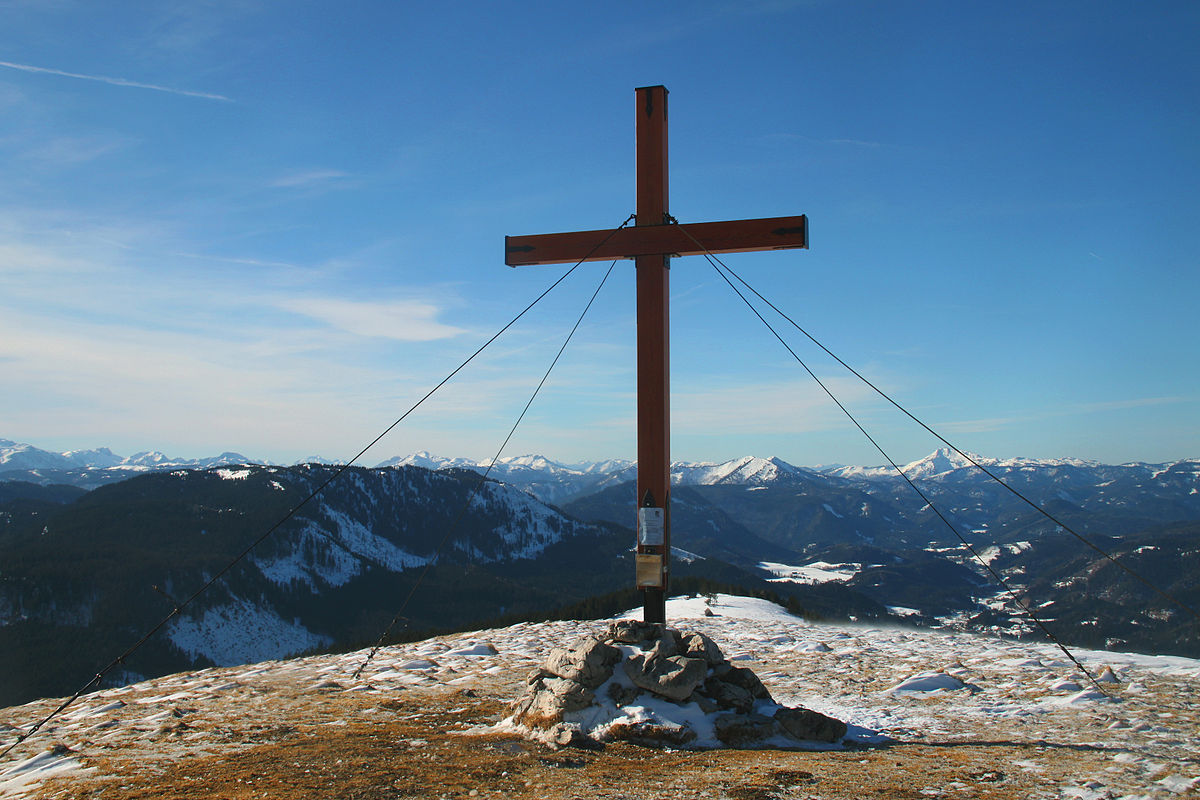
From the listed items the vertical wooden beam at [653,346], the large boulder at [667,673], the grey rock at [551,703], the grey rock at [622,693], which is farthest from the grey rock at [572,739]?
the vertical wooden beam at [653,346]

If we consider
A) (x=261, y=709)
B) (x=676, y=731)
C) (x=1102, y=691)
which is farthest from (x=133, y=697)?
(x=1102, y=691)

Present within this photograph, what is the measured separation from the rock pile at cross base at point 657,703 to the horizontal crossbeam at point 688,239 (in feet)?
19.2

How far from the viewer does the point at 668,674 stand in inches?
395

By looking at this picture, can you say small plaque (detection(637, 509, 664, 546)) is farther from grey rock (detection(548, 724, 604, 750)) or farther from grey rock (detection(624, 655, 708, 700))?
grey rock (detection(548, 724, 604, 750))

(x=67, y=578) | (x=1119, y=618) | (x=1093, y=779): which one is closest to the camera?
(x=1093, y=779)

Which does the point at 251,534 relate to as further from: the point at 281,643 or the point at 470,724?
the point at 470,724

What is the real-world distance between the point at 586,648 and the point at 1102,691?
8603 mm

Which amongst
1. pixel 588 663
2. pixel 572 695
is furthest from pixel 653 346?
pixel 572 695

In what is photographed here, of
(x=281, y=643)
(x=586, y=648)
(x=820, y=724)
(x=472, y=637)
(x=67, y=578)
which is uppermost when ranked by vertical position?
(x=586, y=648)

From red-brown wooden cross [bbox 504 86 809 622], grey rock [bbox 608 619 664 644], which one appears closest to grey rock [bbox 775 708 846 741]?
grey rock [bbox 608 619 664 644]

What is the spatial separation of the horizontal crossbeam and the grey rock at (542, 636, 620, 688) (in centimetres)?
593

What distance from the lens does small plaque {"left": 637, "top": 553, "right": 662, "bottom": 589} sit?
1130cm

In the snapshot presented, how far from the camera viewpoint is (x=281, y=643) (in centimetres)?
16762

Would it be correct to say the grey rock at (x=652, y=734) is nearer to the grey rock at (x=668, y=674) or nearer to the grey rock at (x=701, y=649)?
the grey rock at (x=668, y=674)
